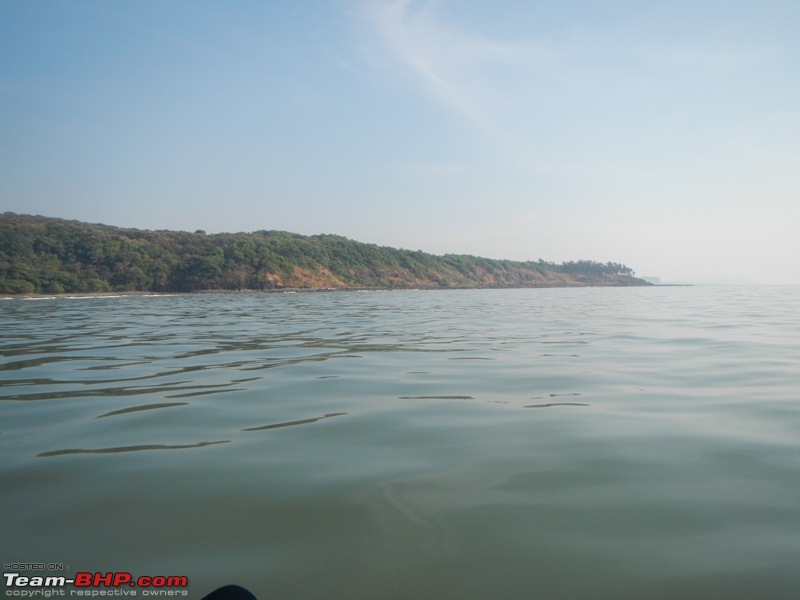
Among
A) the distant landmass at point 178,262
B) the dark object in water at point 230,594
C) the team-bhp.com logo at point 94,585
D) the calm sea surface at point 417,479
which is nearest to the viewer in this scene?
the dark object in water at point 230,594

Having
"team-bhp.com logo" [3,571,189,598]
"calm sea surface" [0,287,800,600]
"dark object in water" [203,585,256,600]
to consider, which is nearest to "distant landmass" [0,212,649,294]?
"calm sea surface" [0,287,800,600]

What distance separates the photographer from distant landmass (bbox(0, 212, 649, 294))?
65.4 meters

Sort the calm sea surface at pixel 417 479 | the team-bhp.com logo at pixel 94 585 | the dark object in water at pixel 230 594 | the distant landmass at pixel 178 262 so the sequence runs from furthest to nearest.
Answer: the distant landmass at pixel 178 262
the calm sea surface at pixel 417 479
the team-bhp.com logo at pixel 94 585
the dark object in water at pixel 230 594

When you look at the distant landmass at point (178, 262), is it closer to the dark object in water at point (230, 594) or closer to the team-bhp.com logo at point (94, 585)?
the team-bhp.com logo at point (94, 585)

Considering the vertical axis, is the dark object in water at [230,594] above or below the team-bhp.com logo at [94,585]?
above

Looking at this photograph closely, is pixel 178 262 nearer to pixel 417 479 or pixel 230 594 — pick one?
pixel 417 479

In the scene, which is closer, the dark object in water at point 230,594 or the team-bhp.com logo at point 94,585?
the dark object in water at point 230,594

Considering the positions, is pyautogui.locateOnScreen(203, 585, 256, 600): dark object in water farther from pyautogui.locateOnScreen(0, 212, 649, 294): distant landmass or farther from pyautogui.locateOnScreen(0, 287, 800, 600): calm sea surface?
pyautogui.locateOnScreen(0, 212, 649, 294): distant landmass

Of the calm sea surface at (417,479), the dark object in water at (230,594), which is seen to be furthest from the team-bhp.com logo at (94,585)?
the dark object in water at (230,594)

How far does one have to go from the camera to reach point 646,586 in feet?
8.43

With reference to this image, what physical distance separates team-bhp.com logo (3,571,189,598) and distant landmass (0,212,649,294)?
6241cm

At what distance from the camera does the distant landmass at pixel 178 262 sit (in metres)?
65.4

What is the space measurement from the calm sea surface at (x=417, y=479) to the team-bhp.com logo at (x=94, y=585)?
0.22 ft

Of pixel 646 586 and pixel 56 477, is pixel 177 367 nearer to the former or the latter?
pixel 56 477
